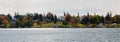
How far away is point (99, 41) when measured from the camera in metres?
94.8

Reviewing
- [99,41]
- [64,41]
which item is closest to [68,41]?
[64,41]

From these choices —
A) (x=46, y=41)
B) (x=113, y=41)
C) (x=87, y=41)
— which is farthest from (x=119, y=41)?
(x=46, y=41)

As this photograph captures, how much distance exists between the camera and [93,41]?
94.6 meters

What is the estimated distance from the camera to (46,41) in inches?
3770

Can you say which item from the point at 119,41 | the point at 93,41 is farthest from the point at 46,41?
the point at 119,41

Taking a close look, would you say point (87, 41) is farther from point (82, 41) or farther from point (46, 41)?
point (46, 41)

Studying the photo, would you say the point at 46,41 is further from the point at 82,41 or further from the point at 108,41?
the point at 108,41

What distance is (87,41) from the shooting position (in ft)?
310

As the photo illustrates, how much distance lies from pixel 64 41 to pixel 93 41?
23.4 feet

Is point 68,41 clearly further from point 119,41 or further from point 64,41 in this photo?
point 119,41

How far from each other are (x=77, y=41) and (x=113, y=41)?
8.63m

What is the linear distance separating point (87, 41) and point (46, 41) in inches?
395

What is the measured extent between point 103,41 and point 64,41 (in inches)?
375

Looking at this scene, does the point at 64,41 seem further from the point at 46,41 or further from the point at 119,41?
the point at 119,41
